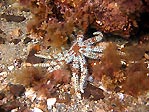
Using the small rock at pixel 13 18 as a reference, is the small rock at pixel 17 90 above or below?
below

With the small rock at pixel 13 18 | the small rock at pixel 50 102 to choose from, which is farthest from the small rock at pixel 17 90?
the small rock at pixel 13 18

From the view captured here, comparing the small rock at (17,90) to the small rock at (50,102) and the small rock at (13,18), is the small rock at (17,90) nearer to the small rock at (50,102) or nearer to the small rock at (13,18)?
the small rock at (50,102)

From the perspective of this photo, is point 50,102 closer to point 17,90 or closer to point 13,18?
point 17,90

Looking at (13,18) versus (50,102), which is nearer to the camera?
(50,102)

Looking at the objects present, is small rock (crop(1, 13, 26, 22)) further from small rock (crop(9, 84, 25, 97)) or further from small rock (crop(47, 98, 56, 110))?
small rock (crop(47, 98, 56, 110))

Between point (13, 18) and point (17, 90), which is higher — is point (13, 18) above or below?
above

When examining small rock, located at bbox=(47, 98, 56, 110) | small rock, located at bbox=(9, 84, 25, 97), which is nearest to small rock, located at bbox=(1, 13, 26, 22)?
small rock, located at bbox=(9, 84, 25, 97)

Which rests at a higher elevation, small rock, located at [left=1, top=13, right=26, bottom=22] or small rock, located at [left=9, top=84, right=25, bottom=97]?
small rock, located at [left=1, top=13, right=26, bottom=22]

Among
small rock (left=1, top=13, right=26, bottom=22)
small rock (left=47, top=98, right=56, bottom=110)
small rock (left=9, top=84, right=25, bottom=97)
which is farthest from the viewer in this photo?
small rock (left=1, top=13, right=26, bottom=22)

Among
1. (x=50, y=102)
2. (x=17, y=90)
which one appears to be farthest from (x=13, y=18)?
(x=50, y=102)

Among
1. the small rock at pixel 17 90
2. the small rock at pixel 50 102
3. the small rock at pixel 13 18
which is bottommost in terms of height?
the small rock at pixel 50 102

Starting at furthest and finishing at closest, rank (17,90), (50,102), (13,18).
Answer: (13,18) → (17,90) → (50,102)

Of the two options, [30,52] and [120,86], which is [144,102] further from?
[30,52]
